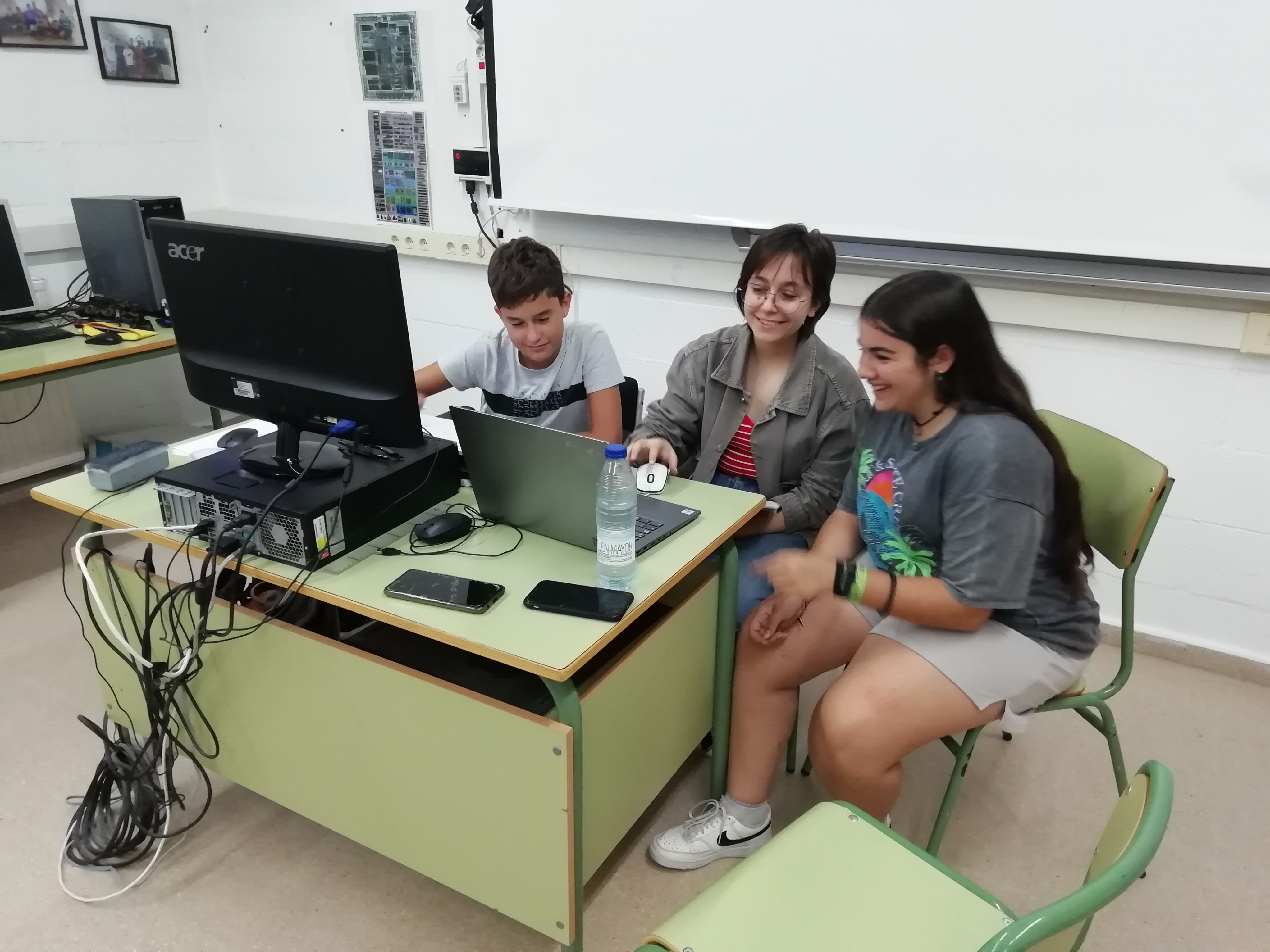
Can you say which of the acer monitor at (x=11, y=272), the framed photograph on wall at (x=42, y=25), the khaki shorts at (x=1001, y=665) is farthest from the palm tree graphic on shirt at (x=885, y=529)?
the framed photograph on wall at (x=42, y=25)

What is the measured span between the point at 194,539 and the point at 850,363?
131 cm

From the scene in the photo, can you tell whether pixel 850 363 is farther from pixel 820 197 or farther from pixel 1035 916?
pixel 1035 916

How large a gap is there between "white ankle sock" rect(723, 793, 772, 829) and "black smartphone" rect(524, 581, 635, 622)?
661 mm

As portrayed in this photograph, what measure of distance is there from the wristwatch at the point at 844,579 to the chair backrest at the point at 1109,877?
0.52m

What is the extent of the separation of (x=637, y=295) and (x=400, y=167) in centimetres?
109

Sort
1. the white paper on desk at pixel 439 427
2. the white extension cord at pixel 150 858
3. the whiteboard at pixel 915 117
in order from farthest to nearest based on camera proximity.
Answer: the whiteboard at pixel 915 117
the white paper on desk at pixel 439 427
the white extension cord at pixel 150 858

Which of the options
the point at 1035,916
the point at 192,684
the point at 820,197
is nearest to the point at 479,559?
the point at 192,684

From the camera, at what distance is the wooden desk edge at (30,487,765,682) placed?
3.65 feet

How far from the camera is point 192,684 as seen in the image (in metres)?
1.63

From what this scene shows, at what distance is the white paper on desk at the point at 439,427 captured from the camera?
1.69 metres

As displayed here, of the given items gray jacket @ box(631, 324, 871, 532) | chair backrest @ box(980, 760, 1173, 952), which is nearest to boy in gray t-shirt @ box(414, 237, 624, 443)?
gray jacket @ box(631, 324, 871, 532)

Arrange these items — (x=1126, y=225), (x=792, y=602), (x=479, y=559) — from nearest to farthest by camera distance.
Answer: (x=479, y=559)
(x=792, y=602)
(x=1126, y=225)

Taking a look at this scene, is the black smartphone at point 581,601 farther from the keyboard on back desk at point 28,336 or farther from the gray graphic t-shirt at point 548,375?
the keyboard on back desk at point 28,336

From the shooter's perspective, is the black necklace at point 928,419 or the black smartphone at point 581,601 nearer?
the black smartphone at point 581,601
